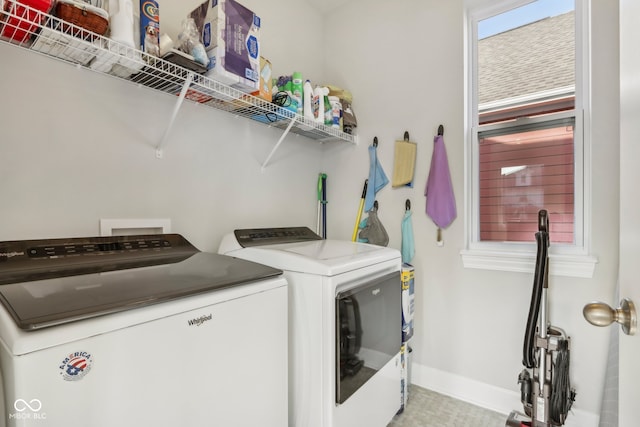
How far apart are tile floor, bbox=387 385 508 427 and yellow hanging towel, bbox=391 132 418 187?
1.51 metres

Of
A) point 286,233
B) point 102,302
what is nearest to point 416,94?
point 286,233

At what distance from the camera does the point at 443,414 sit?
6.52 ft

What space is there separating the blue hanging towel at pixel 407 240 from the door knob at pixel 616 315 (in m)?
1.59

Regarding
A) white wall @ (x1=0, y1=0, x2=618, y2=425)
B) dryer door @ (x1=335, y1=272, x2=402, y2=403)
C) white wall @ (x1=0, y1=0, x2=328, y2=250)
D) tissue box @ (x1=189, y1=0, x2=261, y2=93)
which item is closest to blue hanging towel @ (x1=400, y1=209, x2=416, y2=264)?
white wall @ (x1=0, y1=0, x2=618, y2=425)

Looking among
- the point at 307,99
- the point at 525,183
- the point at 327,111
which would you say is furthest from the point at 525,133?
the point at 307,99

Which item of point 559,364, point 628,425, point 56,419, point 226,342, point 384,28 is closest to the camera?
point 628,425

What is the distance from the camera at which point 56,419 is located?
0.71m

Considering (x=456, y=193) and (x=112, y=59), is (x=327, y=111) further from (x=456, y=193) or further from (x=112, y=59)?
(x=112, y=59)

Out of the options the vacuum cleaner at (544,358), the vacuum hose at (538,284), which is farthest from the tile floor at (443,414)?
the vacuum hose at (538,284)

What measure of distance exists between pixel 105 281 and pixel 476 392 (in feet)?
7.44

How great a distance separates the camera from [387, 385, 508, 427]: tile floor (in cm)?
190

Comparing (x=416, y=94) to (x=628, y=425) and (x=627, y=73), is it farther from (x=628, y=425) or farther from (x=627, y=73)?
(x=628, y=425)

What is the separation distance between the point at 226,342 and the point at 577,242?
2004 millimetres

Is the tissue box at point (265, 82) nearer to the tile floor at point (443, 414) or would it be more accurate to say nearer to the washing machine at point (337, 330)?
the washing machine at point (337, 330)
